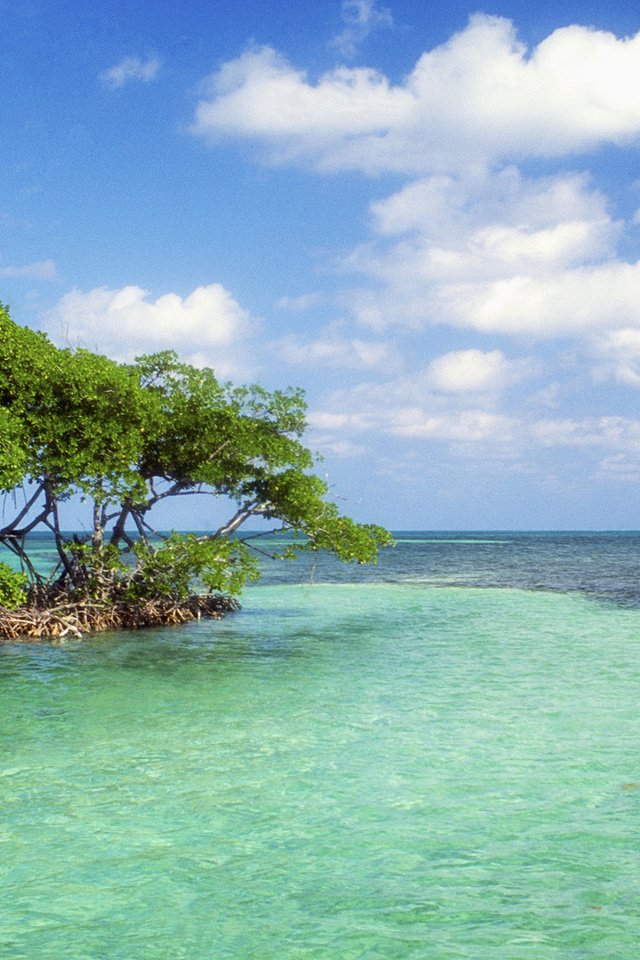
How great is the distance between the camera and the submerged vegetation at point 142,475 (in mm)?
13078

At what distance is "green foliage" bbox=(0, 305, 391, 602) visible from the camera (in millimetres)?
13023

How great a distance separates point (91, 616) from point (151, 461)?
294 cm

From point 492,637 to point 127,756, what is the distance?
365 inches

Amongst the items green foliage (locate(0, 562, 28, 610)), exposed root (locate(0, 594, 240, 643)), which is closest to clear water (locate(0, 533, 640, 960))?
green foliage (locate(0, 562, 28, 610))

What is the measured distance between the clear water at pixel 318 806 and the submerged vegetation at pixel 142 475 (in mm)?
2402

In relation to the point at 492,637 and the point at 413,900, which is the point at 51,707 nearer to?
the point at 413,900

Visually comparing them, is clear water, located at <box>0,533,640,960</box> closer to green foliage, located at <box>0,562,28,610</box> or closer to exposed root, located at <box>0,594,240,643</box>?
green foliage, located at <box>0,562,28,610</box>

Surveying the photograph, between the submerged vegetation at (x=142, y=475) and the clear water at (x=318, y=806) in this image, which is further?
the submerged vegetation at (x=142, y=475)

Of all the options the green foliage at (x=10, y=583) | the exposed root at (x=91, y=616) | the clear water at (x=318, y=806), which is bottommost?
the clear water at (x=318, y=806)

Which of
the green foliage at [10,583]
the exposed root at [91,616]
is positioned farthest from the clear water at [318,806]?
the exposed root at [91,616]

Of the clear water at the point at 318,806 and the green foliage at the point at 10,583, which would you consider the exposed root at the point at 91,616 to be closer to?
the clear water at the point at 318,806

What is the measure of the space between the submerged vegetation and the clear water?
2.40 metres

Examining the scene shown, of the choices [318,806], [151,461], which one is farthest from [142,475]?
[318,806]

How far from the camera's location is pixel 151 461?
15.9 m
